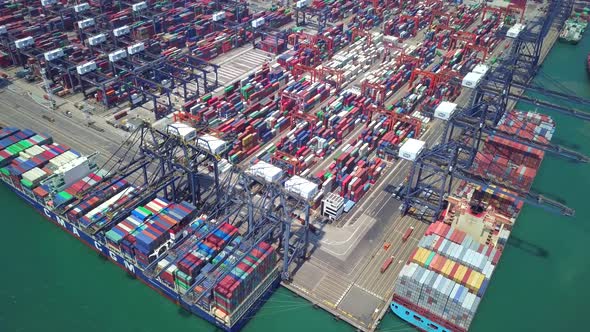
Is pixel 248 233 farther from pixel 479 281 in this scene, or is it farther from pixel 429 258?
pixel 479 281

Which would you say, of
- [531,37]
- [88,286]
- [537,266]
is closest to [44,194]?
[88,286]

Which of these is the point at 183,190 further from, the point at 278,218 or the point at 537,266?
the point at 537,266

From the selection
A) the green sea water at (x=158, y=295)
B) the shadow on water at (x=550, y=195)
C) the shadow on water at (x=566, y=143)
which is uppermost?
the shadow on water at (x=566, y=143)

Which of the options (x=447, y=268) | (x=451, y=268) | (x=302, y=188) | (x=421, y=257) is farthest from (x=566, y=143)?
(x=302, y=188)

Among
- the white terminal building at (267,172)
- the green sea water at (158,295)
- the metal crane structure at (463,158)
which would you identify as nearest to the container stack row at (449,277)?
the green sea water at (158,295)

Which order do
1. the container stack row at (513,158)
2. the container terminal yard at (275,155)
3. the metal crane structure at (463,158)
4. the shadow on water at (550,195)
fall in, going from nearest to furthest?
the container terminal yard at (275,155) → the metal crane structure at (463,158) → the container stack row at (513,158) → the shadow on water at (550,195)

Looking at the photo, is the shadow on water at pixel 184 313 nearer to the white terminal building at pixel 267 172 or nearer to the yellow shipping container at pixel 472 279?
the white terminal building at pixel 267 172

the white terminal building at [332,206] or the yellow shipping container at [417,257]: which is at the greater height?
the yellow shipping container at [417,257]

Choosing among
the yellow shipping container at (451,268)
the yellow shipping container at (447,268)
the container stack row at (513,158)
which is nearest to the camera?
the yellow shipping container at (451,268)
